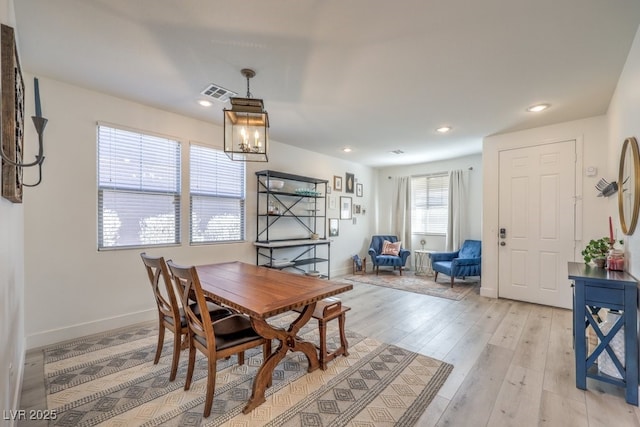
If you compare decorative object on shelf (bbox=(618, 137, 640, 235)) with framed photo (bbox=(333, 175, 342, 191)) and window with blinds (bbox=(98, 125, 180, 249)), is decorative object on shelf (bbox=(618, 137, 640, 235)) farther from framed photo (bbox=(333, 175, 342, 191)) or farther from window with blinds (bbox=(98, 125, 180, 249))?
window with blinds (bbox=(98, 125, 180, 249))

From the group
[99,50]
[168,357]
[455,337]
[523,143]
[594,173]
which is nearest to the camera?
[99,50]

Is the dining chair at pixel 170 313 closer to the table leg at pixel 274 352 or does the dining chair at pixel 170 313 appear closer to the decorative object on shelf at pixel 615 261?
the table leg at pixel 274 352

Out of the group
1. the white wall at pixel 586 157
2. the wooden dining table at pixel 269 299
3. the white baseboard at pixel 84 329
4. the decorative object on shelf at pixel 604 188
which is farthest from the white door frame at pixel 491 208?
the white baseboard at pixel 84 329

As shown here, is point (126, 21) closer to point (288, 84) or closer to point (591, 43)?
point (288, 84)

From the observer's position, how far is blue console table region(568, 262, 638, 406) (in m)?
1.87

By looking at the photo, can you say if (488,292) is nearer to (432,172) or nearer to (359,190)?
(432,172)

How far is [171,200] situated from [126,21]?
207 cm

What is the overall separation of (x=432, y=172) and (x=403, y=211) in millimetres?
1091

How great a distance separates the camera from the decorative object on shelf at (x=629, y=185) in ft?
6.63

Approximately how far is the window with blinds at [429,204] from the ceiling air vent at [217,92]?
15.8ft

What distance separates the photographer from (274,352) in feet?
6.48

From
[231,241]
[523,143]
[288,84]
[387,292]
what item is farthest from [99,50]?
[523,143]

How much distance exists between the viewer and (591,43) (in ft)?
6.73

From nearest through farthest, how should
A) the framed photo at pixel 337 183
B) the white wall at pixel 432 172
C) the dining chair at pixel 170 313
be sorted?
the dining chair at pixel 170 313 < the white wall at pixel 432 172 < the framed photo at pixel 337 183
